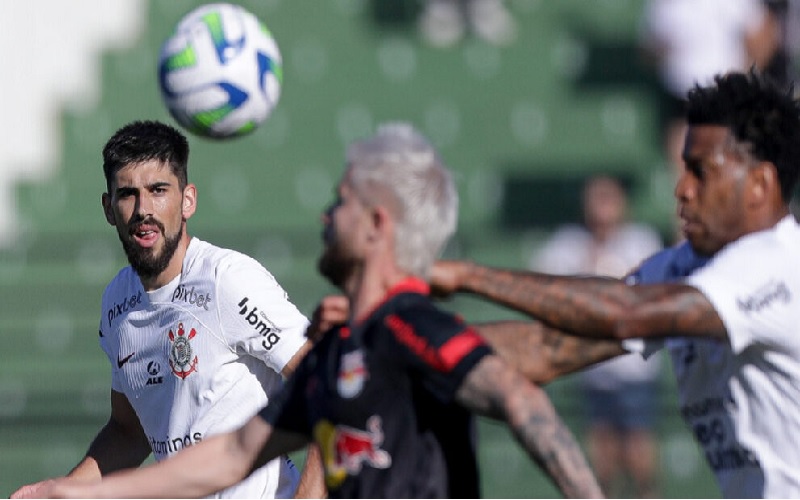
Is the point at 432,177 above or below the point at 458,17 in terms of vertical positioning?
below

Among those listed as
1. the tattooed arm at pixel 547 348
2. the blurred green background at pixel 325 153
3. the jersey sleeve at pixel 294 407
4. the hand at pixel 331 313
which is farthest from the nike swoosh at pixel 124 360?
the blurred green background at pixel 325 153

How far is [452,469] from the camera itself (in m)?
3.86

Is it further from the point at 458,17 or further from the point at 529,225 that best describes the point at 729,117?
the point at 458,17

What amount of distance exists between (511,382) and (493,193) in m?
9.63

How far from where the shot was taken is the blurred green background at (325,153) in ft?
41.3

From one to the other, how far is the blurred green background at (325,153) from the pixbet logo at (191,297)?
6519mm

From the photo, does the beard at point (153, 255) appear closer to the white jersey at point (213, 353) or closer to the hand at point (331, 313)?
the white jersey at point (213, 353)

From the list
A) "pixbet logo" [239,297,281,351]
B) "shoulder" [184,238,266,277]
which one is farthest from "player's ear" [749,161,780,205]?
"shoulder" [184,238,266,277]

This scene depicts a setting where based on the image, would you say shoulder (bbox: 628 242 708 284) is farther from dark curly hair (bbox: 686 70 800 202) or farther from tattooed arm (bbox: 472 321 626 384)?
dark curly hair (bbox: 686 70 800 202)

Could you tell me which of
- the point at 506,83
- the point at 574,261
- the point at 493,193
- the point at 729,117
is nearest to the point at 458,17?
the point at 506,83

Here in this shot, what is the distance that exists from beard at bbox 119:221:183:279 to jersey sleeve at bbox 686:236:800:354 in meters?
2.13

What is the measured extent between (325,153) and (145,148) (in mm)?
8055

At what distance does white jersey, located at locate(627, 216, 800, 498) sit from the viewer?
173 inches

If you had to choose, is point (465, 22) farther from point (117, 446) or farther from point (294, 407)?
point (294, 407)
